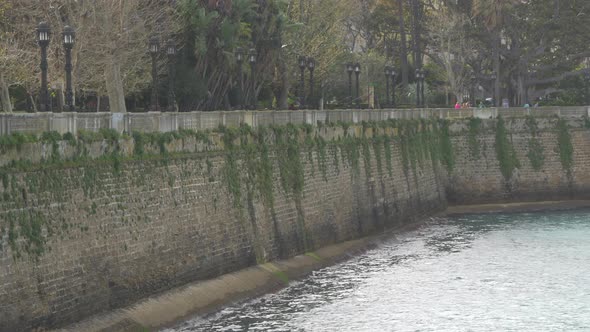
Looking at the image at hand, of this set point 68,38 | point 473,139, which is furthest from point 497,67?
point 68,38

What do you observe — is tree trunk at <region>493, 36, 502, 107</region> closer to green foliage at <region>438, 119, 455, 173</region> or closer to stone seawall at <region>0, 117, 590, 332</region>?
green foliage at <region>438, 119, 455, 173</region>

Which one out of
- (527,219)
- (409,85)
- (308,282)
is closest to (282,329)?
(308,282)

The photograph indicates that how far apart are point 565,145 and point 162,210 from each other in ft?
129

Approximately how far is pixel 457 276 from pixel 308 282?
5.84 metres

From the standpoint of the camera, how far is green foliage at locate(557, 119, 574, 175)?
225 ft

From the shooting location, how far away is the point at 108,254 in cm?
3109

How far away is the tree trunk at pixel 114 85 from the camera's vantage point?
50.2 metres

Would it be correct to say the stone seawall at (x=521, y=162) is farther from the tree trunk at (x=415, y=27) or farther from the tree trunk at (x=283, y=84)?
the tree trunk at (x=415, y=27)

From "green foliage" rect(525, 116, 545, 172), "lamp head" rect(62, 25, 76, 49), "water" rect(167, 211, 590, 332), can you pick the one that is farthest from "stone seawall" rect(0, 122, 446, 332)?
"green foliage" rect(525, 116, 545, 172)

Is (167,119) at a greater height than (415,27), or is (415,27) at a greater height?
(415,27)

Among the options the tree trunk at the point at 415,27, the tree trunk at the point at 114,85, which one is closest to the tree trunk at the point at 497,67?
the tree trunk at the point at 415,27

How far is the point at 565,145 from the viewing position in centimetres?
6875

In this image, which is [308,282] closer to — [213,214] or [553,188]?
[213,214]

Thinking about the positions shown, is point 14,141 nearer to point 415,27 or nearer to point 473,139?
point 473,139
